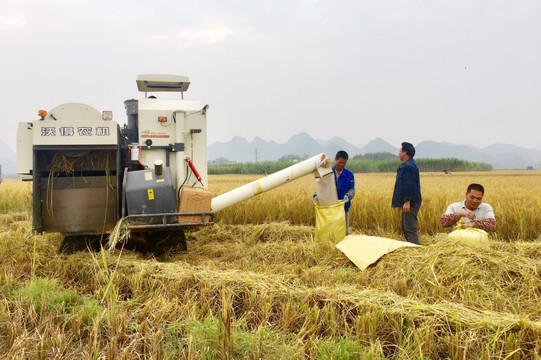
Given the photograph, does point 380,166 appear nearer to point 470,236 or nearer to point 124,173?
point 470,236

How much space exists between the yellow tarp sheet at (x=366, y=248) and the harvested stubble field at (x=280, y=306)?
4.0 inches

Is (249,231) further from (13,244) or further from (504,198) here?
(504,198)

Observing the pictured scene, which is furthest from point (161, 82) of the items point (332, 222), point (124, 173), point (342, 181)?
point (332, 222)

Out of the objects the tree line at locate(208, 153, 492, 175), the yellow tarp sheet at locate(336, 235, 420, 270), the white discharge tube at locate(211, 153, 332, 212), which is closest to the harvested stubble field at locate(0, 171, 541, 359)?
the yellow tarp sheet at locate(336, 235, 420, 270)

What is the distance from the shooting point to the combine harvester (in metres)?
4.76

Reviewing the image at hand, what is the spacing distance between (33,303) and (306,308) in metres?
2.21

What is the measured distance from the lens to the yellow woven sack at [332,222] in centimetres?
564

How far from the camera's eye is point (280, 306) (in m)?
3.21

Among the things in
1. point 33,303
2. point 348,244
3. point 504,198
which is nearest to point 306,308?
point 348,244

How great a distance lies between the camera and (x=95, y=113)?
483 centimetres

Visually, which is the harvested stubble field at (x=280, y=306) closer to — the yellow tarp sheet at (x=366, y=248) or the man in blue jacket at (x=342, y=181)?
the yellow tarp sheet at (x=366, y=248)

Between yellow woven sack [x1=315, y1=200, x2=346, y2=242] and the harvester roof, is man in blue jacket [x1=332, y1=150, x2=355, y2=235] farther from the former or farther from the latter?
the harvester roof

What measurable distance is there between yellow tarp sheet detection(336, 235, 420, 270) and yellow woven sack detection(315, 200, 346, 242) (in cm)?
79

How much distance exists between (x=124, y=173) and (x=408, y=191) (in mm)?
3865
